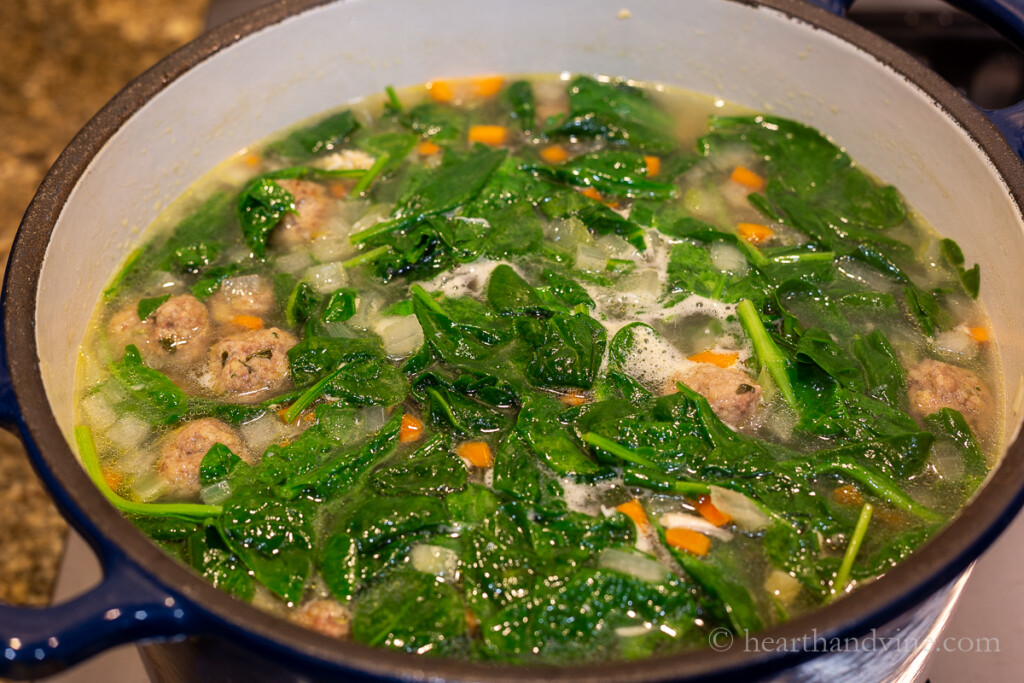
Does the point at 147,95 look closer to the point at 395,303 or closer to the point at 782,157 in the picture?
the point at 395,303

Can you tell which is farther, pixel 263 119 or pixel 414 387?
pixel 263 119

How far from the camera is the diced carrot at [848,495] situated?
204 cm

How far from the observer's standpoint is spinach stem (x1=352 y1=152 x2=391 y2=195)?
287 centimetres

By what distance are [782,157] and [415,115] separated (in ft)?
4.20

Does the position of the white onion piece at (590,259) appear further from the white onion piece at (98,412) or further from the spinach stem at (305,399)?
the white onion piece at (98,412)

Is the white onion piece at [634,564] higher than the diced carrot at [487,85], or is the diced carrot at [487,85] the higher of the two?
the diced carrot at [487,85]

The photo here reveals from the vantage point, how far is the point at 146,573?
4.82 feet

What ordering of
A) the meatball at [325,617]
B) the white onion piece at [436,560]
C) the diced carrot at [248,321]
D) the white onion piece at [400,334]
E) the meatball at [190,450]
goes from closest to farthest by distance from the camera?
the meatball at [325,617] < the white onion piece at [436,560] < the meatball at [190,450] < the white onion piece at [400,334] < the diced carrot at [248,321]

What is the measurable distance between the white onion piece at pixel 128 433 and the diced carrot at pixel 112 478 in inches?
2.7

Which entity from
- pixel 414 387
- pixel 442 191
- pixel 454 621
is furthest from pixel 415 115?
pixel 454 621

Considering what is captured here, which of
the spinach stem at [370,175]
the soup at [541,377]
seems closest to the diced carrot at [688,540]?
the soup at [541,377]

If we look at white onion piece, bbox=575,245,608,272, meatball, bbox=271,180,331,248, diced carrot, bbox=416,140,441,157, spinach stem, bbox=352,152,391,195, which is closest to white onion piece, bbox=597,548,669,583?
white onion piece, bbox=575,245,608,272

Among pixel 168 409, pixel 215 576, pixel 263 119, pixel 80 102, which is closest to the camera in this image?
pixel 215 576

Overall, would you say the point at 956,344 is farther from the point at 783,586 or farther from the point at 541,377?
the point at 541,377
